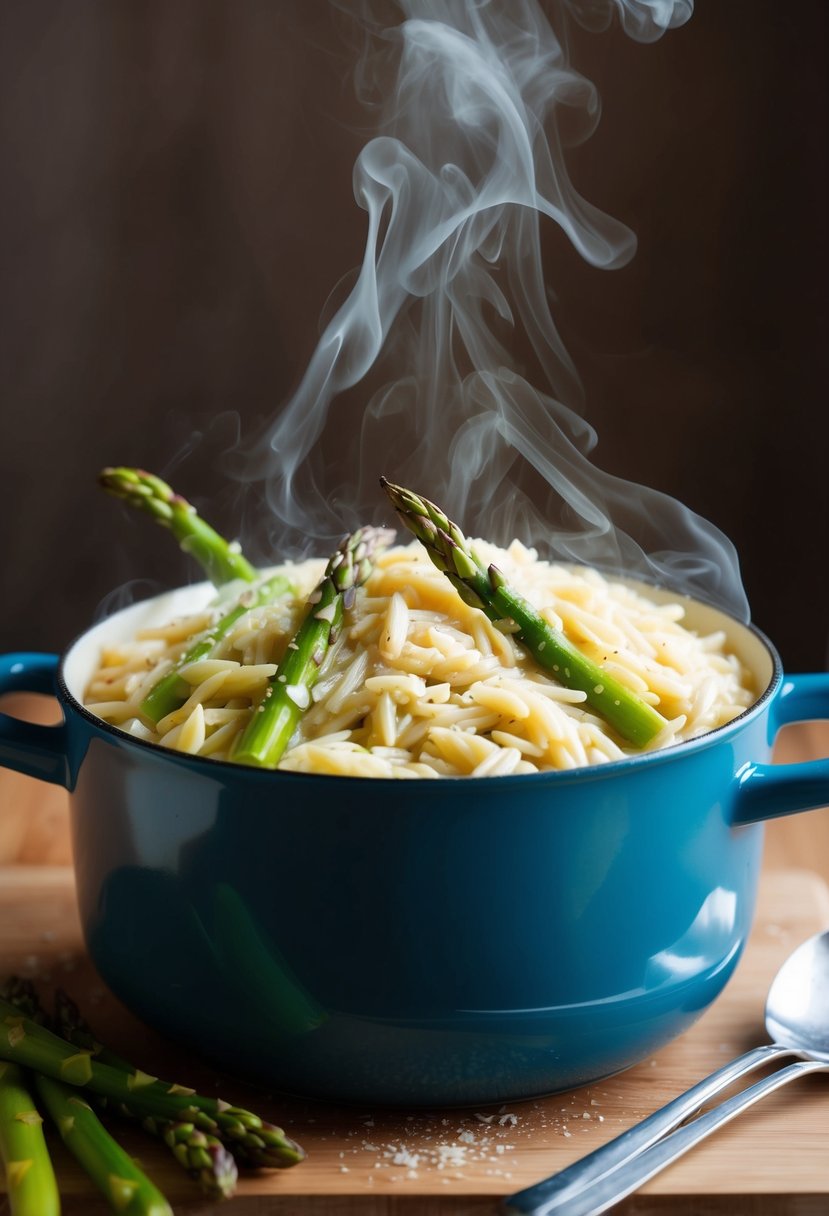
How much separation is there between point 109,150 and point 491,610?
2.49 meters

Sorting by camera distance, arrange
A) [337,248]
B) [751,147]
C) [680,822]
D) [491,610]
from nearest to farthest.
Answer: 1. [680,822]
2. [491,610]
3. [751,147]
4. [337,248]

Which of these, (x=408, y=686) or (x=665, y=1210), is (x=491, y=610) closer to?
(x=408, y=686)

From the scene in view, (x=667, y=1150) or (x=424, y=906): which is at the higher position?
(x=424, y=906)

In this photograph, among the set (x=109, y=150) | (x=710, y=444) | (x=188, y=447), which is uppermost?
(x=109, y=150)

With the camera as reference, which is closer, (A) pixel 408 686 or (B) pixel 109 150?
(A) pixel 408 686

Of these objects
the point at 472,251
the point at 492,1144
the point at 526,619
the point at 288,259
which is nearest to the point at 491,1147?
the point at 492,1144

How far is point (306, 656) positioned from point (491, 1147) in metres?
0.64

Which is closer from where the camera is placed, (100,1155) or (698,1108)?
(100,1155)

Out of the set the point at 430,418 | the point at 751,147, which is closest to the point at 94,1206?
the point at 430,418

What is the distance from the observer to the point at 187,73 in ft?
11.7

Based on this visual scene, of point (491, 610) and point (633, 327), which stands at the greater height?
point (633, 327)

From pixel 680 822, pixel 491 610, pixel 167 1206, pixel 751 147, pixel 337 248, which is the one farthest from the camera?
pixel 337 248

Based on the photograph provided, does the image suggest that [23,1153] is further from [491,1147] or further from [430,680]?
[430,680]

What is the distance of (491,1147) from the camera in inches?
62.5
